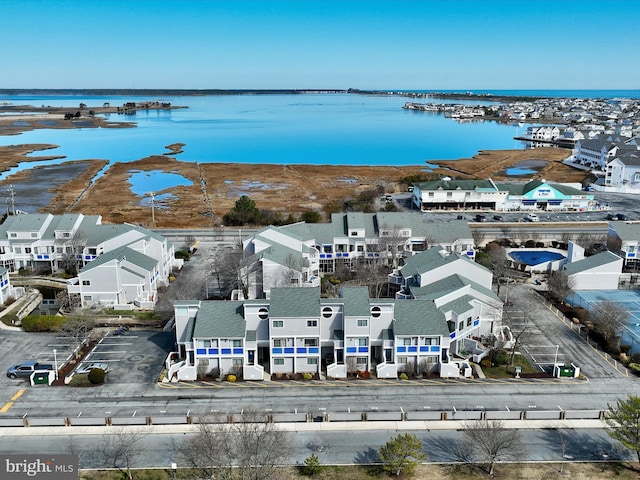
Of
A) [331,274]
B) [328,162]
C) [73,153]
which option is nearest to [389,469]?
[331,274]

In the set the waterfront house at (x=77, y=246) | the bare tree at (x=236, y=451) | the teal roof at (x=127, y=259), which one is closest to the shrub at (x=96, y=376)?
the bare tree at (x=236, y=451)

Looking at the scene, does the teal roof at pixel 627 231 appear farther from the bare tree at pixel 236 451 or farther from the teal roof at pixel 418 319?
the bare tree at pixel 236 451

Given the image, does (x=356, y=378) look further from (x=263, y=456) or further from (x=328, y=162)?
(x=328, y=162)

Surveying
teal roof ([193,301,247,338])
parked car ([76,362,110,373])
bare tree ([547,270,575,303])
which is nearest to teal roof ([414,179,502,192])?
bare tree ([547,270,575,303])

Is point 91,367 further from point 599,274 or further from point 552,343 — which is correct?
point 599,274

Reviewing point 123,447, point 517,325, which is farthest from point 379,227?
point 123,447
